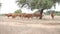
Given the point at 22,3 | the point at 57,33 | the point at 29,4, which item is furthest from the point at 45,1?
the point at 57,33

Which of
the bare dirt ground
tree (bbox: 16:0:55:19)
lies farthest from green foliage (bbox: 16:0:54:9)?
the bare dirt ground

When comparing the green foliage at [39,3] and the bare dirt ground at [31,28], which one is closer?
the bare dirt ground at [31,28]

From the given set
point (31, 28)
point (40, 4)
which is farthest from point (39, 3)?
point (31, 28)

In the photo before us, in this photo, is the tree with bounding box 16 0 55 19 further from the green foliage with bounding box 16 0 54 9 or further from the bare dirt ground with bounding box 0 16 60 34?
the bare dirt ground with bounding box 0 16 60 34

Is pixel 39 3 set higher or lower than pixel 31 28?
higher

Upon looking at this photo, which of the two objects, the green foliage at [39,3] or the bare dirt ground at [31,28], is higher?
the green foliage at [39,3]

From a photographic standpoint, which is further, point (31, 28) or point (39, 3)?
point (39, 3)

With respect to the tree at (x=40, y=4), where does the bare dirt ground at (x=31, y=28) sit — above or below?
below

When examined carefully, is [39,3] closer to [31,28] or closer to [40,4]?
[40,4]

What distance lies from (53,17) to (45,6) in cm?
150

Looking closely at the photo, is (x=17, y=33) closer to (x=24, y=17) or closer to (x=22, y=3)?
(x=24, y=17)

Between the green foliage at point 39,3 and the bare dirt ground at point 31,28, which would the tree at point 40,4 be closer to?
the green foliage at point 39,3

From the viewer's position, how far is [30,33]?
587 centimetres

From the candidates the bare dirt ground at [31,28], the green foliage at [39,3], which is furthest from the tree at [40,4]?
the bare dirt ground at [31,28]
